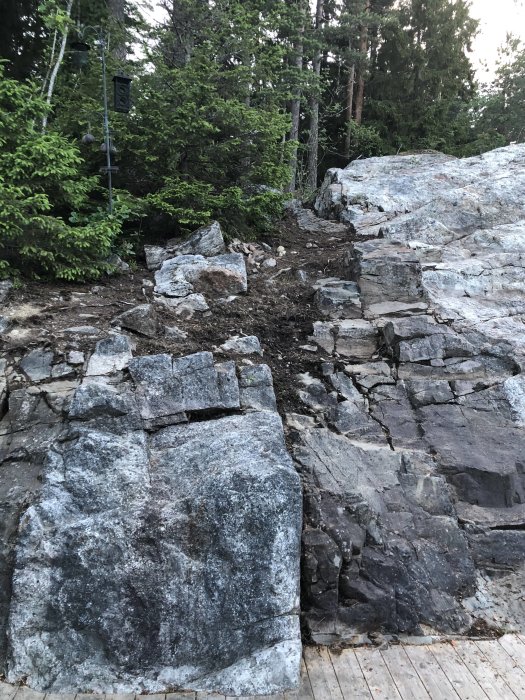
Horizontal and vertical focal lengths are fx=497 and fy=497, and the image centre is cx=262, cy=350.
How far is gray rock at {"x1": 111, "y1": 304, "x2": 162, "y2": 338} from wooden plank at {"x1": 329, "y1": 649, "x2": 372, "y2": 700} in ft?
10.9

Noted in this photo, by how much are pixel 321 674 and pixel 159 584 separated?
1.26 m

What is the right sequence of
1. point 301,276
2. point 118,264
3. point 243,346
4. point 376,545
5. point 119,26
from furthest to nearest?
point 119,26 < point 301,276 < point 118,264 < point 243,346 < point 376,545

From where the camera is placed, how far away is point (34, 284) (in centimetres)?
578

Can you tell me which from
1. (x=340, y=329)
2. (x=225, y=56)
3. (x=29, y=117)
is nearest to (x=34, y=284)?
(x=29, y=117)

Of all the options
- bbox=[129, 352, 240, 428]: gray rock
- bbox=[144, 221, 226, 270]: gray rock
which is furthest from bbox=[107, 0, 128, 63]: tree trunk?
bbox=[129, 352, 240, 428]: gray rock

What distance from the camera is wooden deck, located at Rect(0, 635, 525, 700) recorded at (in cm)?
323

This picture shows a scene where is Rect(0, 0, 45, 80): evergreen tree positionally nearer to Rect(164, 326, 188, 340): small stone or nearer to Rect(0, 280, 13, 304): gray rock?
Rect(0, 280, 13, 304): gray rock

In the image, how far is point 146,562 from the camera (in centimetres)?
343

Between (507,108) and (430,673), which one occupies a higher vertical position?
(507,108)

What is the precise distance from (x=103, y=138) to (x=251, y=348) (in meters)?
3.94

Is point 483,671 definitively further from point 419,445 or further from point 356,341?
point 356,341

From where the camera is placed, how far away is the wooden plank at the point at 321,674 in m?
3.25

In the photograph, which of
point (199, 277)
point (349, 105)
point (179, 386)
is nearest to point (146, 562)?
point (179, 386)

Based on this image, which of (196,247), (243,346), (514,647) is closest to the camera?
(514,647)
